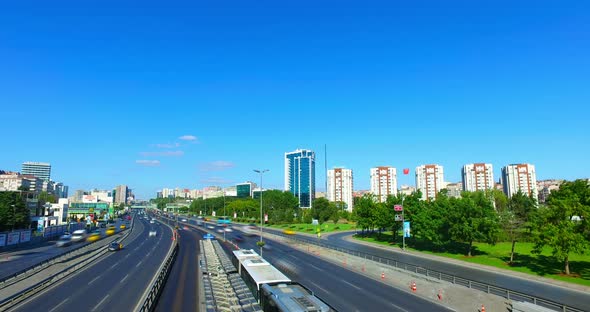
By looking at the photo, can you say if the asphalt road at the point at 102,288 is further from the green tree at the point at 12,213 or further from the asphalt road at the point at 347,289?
the green tree at the point at 12,213

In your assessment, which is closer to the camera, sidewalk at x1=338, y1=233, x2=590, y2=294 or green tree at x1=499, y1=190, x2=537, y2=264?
sidewalk at x1=338, y1=233, x2=590, y2=294

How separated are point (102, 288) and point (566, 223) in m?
54.3

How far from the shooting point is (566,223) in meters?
43.6

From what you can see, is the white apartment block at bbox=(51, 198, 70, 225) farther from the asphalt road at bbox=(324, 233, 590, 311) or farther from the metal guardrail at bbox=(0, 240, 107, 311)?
the asphalt road at bbox=(324, 233, 590, 311)

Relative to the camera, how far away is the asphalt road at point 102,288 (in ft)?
93.4

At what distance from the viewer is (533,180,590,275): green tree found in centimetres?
4206

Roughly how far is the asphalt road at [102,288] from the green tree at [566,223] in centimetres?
4785

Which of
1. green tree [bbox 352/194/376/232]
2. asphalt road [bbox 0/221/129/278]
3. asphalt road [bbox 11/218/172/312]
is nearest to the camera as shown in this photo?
asphalt road [bbox 11/218/172/312]

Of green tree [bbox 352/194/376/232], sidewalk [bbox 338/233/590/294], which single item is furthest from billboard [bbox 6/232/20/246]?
green tree [bbox 352/194/376/232]

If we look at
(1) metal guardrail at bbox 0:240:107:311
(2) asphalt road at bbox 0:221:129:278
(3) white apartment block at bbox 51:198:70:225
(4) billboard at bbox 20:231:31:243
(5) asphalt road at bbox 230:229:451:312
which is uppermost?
(3) white apartment block at bbox 51:198:70:225

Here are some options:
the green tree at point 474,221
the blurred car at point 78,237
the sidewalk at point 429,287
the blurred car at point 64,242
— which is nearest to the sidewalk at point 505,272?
the green tree at point 474,221

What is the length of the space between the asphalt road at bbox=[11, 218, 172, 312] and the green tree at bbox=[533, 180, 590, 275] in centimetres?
4785

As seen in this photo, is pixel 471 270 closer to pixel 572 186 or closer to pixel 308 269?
pixel 572 186

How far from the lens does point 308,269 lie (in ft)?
156
